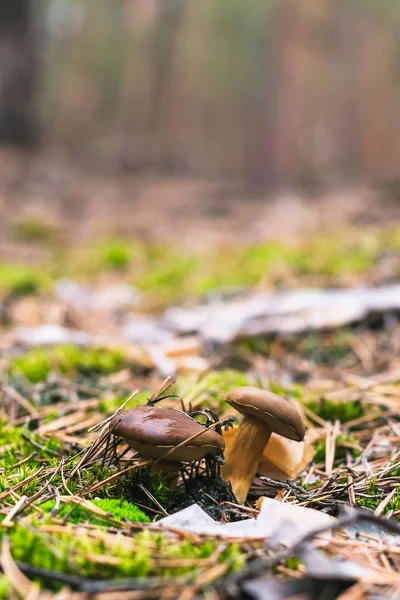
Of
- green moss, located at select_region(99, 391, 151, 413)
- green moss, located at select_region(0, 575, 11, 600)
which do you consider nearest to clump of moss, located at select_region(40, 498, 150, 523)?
green moss, located at select_region(0, 575, 11, 600)

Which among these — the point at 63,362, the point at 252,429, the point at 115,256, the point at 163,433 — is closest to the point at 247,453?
the point at 252,429

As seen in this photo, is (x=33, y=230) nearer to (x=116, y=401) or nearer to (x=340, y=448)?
(x=116, y=401)

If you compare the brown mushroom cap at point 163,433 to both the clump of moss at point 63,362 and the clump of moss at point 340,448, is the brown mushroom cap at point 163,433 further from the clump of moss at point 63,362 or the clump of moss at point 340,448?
the clump of moss at point 63,362

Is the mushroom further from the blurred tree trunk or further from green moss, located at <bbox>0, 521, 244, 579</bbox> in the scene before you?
the blurred tree trunk

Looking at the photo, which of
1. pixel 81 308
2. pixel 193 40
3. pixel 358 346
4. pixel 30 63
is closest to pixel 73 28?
pixel 30 63

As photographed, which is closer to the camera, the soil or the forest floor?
the forest floor

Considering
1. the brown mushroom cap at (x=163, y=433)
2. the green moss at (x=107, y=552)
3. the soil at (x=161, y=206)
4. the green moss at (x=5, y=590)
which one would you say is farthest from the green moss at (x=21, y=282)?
the green moss at (x=5, y=590)

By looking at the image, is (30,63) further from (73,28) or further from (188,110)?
(188,110)
